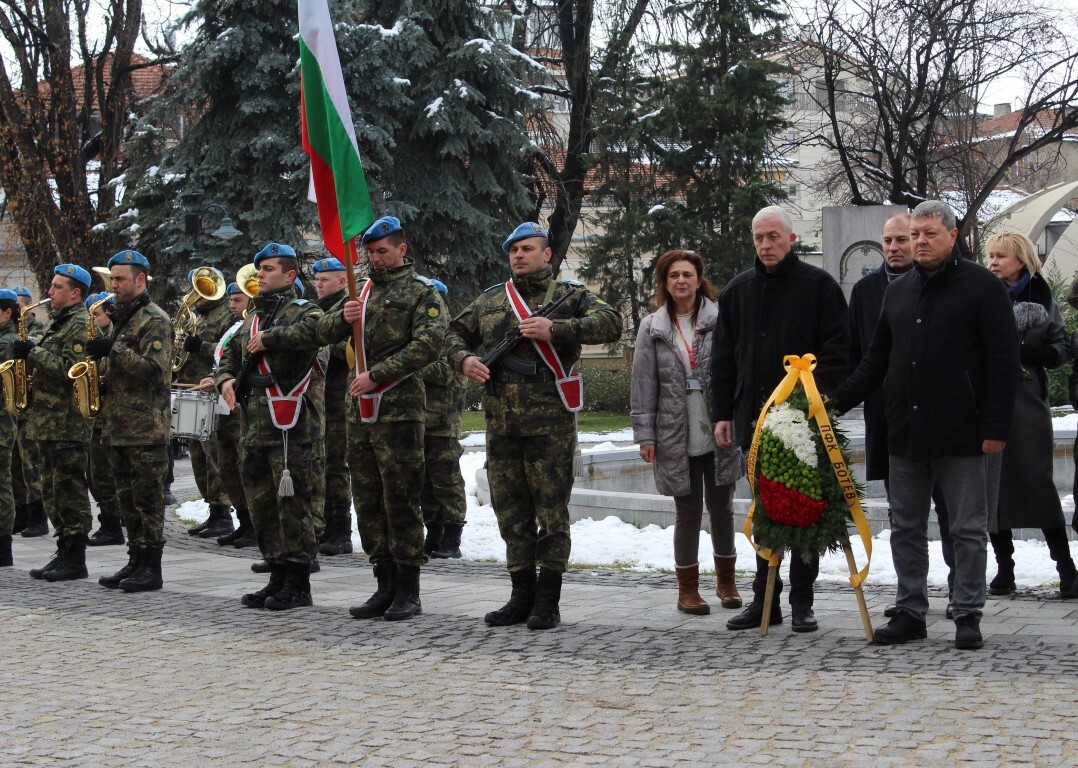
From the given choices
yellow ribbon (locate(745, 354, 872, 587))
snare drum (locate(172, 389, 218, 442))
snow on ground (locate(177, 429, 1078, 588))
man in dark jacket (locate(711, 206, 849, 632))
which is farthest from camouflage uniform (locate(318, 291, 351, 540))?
yellow ribbon (locate(745, 354, 872, 587))

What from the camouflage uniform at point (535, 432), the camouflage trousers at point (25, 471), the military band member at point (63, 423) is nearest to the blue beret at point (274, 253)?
the camouflage uniform at point (535, 432)

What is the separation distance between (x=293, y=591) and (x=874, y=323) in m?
3.71

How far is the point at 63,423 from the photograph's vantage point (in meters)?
10.3

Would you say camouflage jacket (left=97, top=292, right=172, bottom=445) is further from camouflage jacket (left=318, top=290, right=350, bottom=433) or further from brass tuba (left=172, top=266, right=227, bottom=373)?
brass tuba (left=172, top=266, right=227, bottom=373)

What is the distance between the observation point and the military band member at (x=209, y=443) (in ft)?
42.0

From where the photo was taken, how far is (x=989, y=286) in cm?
670

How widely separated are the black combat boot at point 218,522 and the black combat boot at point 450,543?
2823 millimetres

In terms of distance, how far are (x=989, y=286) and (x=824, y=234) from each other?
56.3 feet

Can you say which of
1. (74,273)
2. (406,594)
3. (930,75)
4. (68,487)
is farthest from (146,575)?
(930,75)

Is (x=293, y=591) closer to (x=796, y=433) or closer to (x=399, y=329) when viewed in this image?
(x=399, y=329)

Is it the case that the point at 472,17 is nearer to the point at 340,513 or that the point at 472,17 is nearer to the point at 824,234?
the point at 824,234

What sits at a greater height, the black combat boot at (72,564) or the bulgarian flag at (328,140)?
the bulgarian flag at (328,140)

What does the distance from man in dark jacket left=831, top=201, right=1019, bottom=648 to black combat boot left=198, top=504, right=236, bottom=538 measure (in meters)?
7.59

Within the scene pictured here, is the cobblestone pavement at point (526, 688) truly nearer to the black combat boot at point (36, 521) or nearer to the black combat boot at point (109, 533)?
the black combat boot at point (109, 533)
